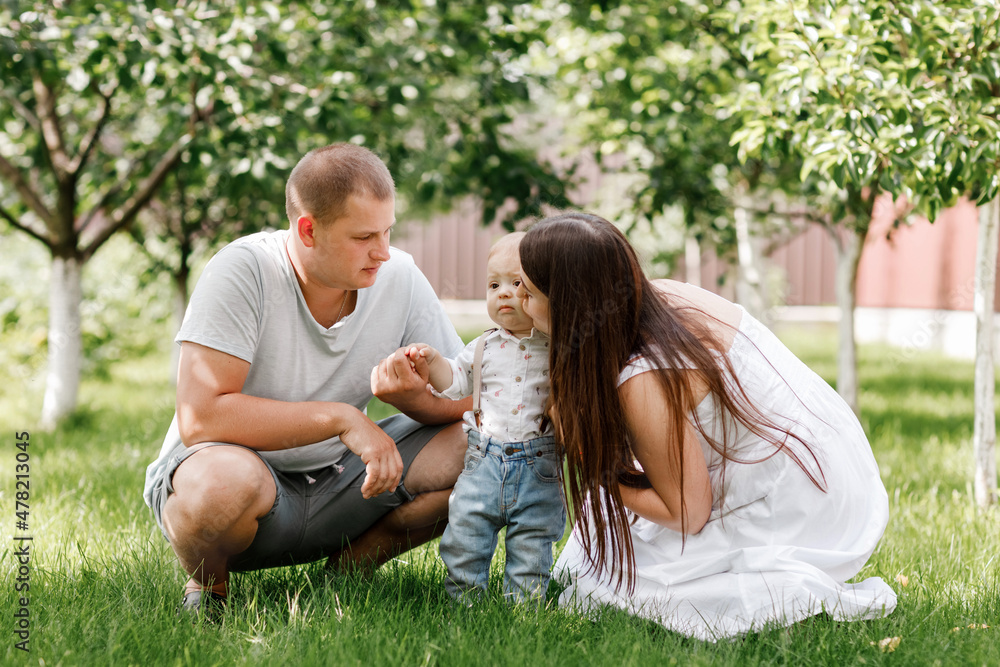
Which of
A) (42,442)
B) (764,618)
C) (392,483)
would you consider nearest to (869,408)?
(764,618)

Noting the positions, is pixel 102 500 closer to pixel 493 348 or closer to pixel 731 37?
pixel 493 348

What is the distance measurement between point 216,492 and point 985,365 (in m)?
3.18

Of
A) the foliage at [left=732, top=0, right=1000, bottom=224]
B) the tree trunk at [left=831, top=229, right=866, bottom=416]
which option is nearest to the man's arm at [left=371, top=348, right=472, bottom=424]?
the foliage at [left=732, top=0, right=1000, bottom=224]

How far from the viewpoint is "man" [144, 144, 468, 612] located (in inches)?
88.4

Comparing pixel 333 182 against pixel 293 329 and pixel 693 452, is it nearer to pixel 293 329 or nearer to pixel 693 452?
pixel 293 329

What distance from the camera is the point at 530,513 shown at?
2293 millimetres

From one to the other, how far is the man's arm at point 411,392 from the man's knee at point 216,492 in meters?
0.40

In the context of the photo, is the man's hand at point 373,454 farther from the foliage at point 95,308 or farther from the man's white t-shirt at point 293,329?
the foliage at point 95,308

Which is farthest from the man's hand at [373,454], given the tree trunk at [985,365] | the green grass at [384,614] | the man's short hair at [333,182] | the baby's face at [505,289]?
the tree trunk at [985,365]

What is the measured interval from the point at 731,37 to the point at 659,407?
10.7 feet

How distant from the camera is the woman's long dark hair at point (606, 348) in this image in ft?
6.80

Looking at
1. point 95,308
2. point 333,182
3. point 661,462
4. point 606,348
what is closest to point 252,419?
point 333,182

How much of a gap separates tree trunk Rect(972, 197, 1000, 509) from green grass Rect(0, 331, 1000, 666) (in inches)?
5.2

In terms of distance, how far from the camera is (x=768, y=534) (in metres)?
2.22
